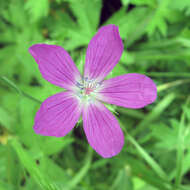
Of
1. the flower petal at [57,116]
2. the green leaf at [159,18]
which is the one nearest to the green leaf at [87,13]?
the green leaf at [159,18]

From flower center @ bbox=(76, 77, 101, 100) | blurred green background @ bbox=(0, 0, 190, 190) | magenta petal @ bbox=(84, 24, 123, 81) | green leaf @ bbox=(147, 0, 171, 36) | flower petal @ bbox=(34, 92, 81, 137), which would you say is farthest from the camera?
green leaf @ bbox=(147, 0, 171, 36)

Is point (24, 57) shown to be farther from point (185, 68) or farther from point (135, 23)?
point (185, 68)

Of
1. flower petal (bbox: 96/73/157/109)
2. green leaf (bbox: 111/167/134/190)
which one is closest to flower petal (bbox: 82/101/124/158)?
flower petal (bbox: 96/73/157/109)

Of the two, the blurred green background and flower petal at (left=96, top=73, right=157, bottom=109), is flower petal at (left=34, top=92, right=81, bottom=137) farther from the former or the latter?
the blurred green background

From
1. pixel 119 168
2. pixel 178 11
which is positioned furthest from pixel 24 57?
pixel 178 11

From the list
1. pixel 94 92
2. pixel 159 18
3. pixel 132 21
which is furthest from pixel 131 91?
pixel 159 18

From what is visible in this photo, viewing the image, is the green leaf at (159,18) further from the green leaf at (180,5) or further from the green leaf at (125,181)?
the green leaf at (125,181)

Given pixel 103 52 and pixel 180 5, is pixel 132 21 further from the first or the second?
pixel 103 52
